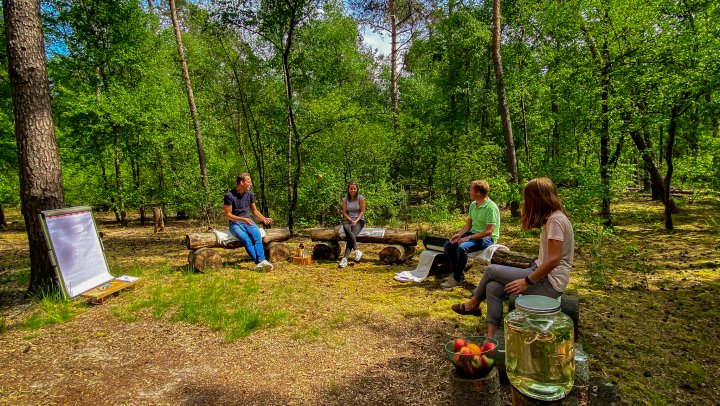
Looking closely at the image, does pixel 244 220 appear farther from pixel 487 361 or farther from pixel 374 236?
pixel 487 361

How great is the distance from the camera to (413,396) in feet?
8.90

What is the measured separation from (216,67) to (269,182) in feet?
14.7

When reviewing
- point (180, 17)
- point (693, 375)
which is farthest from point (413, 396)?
point (180, 17)

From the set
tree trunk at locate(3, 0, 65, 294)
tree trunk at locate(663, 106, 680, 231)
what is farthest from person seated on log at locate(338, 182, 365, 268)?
tree trunk at locate(663, 106, 680, 231)

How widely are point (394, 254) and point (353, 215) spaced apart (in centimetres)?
115

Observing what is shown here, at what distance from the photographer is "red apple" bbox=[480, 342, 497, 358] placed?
7.03 feet

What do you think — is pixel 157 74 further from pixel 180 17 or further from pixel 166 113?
pixel 180 17

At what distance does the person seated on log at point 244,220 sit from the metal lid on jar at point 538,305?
508cm

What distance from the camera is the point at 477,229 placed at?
506cm

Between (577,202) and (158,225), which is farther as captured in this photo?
(158,225)

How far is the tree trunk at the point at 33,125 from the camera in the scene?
178 inches

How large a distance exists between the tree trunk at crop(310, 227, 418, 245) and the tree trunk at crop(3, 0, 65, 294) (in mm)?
4254

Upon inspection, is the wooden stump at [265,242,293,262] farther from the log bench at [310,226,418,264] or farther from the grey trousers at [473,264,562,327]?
the grey trousers at [473,264,562,327]

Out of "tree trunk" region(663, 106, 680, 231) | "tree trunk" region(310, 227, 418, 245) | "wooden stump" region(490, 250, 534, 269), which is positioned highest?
"tree trunk" region(663, 106, 680, 231)
